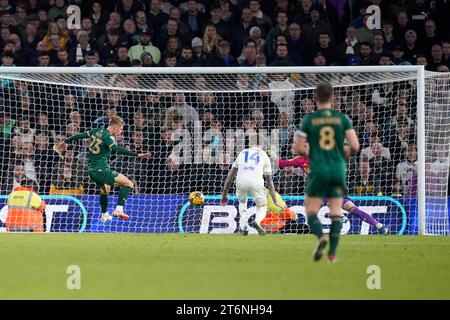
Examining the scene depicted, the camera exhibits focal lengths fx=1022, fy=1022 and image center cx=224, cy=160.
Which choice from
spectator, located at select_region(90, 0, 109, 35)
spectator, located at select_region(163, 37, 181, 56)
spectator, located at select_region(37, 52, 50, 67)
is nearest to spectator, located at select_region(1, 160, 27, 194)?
spectator, located at select_region(37, 52, 50, 67)

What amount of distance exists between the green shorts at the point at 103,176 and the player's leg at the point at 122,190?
0.25 feet

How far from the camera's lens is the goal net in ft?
61.6

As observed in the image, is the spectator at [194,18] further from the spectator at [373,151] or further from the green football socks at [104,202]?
the green football socks at [104,202]

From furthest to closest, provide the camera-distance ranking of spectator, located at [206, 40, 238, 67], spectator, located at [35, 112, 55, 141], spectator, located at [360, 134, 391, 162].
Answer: spectator, located at [206, 40, 238, 67] → spectator, located at [35, 112, 55, 141] → spectator, located at [360, 134, 391, 162]

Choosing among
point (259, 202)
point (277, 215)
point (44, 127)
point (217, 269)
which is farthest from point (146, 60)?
point (217, 269)

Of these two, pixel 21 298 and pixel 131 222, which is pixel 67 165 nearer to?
pixel 131 222

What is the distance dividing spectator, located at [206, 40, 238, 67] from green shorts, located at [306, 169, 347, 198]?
10211 mm

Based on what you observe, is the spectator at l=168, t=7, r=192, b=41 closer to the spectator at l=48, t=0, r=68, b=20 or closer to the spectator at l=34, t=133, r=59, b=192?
the spectator at l=48, t=0, r=68, b=20

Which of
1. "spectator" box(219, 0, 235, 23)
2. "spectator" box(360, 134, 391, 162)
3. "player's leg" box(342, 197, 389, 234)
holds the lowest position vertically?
"player's leg" box(342, 197, 389, 234)

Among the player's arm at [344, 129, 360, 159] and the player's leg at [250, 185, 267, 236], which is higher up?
the player's arm at [344, 129, 360, 159]

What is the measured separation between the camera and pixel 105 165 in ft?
61.5

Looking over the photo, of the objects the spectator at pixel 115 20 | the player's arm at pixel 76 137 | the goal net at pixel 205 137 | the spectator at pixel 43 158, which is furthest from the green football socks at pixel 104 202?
the spectator at pixel 115 20

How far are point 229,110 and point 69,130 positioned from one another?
10.2 feet
